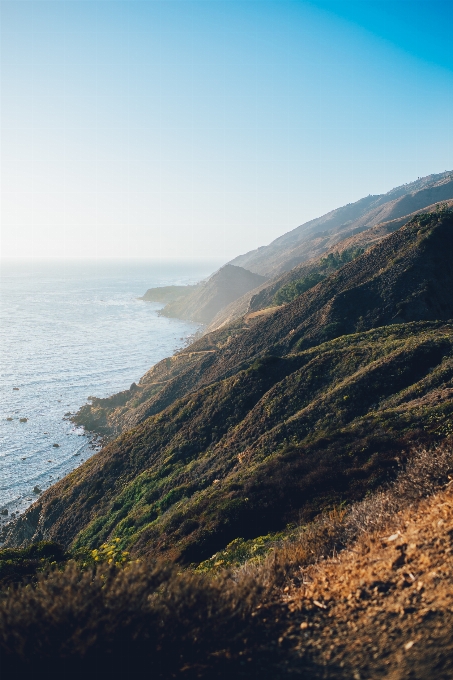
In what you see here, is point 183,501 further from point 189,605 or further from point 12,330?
point 12,330

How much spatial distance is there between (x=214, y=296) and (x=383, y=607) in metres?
146

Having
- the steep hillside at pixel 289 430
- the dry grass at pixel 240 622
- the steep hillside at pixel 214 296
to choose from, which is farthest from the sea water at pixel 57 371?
the dry grass at pixel 240 622

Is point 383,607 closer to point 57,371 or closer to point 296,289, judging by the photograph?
point 296,289

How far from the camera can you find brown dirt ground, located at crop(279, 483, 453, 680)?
6047mm

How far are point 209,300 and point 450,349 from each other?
12536cm

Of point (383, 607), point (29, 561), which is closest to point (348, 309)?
point (29, 561)

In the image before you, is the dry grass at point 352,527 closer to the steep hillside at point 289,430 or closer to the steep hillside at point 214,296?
the steep hillside at point 289,430

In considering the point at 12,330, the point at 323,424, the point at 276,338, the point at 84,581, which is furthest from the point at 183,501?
the point at 12,330

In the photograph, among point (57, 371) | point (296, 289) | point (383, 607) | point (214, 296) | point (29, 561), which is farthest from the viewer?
point (214, 296)

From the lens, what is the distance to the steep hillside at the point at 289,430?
19109 mm

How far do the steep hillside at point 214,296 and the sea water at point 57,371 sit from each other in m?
7.17

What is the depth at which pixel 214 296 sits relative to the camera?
152000 millimetres

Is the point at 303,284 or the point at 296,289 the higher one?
the point at 303,284

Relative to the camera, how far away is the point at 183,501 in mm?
25125
